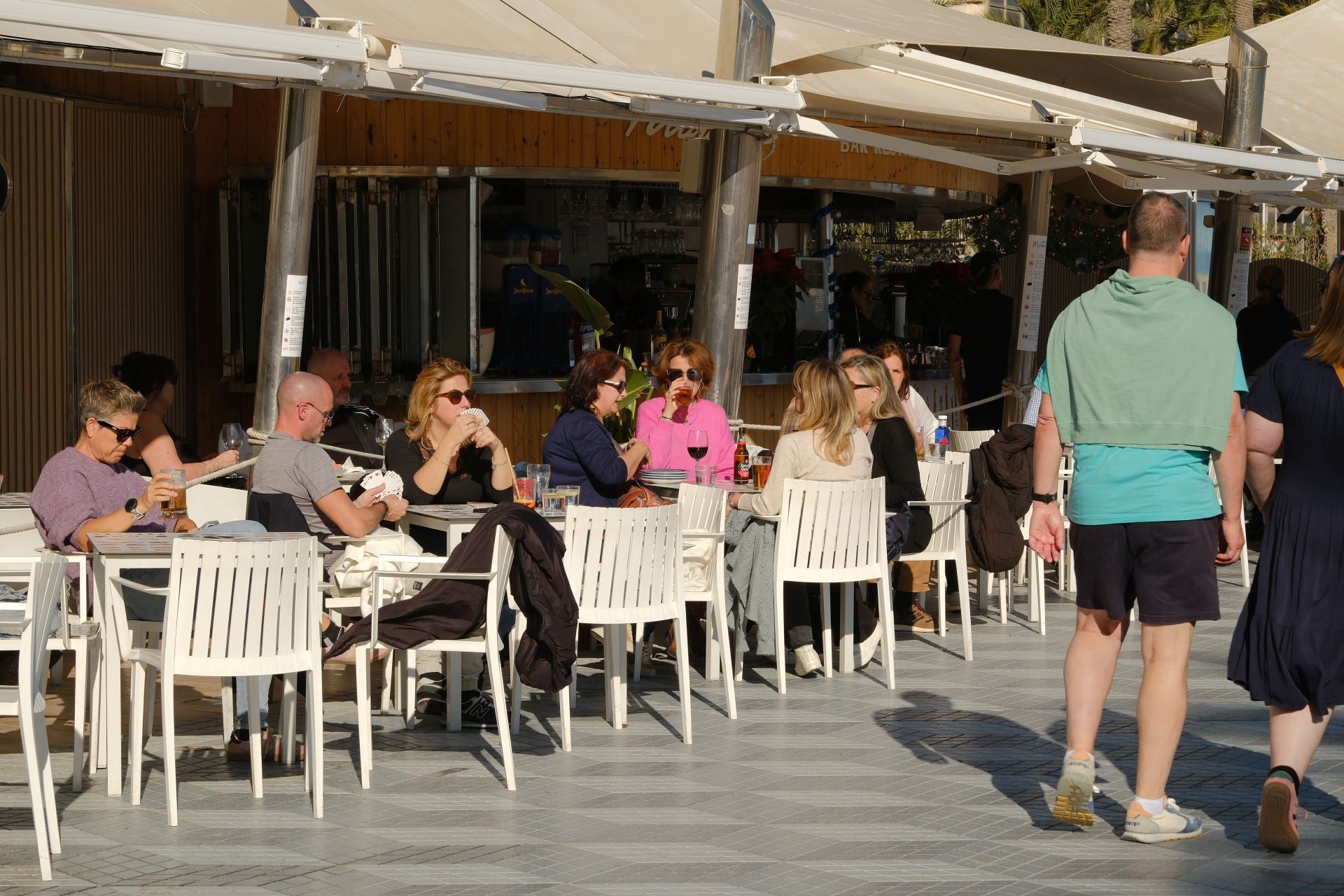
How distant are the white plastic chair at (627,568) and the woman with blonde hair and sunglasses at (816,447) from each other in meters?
1.05

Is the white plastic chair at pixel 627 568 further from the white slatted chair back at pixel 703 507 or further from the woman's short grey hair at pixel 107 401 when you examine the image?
the woman's short grey hair at pixel 107 401

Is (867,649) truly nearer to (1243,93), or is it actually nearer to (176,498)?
(176,498)

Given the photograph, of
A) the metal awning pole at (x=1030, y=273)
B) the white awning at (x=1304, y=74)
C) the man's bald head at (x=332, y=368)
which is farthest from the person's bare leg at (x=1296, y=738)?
the white awning at (x=1304, y=74)

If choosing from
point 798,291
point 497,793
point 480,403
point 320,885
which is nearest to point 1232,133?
point 798,291

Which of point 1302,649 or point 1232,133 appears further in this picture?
point 1232,133

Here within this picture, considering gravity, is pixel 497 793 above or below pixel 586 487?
below

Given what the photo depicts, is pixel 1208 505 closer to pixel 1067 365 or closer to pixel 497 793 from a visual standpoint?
pixel 1067 365

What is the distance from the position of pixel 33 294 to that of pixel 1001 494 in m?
5.38

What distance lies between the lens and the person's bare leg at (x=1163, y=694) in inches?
195

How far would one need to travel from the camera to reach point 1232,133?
12469mm

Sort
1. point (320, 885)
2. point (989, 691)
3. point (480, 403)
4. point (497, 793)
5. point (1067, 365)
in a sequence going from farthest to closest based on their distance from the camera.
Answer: point (480, 403) → point (989, 691) → point (497, 793) → point (1067, 365) → point (320, 885)

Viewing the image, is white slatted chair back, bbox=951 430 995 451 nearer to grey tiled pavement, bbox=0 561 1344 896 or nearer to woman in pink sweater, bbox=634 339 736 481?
woman in pink sweater, bbox=634 339 736 481

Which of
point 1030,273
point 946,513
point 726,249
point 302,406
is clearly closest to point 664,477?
point 946,513

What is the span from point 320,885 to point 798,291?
28.2 feet
